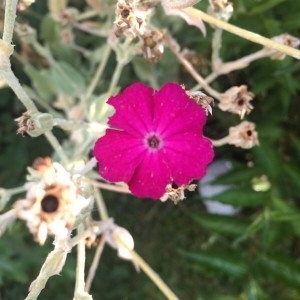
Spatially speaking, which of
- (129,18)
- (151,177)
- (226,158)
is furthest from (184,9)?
(226,158)

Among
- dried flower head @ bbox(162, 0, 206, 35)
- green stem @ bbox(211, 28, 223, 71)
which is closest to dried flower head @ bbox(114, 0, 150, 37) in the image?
dried flower head @ bbox(162, 0, 206, 35)

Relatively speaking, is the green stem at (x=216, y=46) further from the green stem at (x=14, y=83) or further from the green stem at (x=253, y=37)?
the green stem at (x=14, y=83)

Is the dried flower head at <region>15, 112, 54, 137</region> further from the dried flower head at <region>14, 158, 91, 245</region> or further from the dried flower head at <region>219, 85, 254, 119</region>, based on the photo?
the dried flower head at <region>219, 85, 254, 119</region>

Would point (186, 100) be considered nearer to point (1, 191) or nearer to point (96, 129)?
point (96, 129)

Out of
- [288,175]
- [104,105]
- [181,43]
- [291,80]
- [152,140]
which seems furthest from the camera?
[181,43]

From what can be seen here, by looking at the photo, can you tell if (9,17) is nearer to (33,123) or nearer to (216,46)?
(33,123)

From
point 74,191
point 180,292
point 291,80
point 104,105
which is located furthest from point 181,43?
point 74,191
